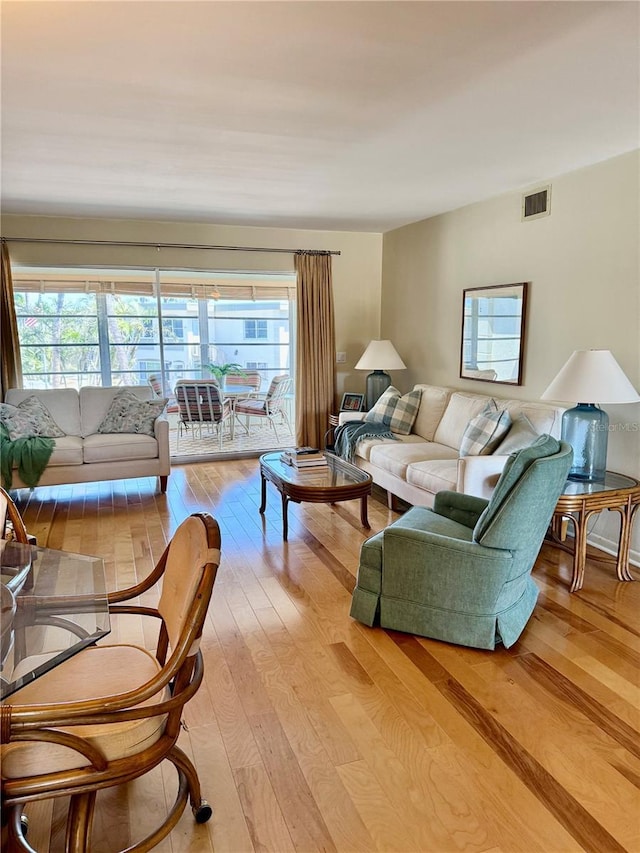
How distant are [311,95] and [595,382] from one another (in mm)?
2144

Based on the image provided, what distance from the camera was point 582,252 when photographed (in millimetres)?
3742

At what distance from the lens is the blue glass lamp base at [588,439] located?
130 inches

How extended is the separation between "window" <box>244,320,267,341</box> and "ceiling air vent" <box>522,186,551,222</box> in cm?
368

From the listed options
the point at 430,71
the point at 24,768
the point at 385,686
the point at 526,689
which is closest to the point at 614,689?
the point at 526,689

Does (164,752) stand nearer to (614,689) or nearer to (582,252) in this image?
(614,689)

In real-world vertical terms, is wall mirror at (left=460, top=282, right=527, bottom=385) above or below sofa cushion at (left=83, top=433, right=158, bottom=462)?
above

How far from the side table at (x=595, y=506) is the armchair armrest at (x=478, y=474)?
48 centimetres

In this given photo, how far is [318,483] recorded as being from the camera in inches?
152

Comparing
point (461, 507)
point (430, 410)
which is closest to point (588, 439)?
point (461, 507)

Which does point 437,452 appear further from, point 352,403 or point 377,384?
point 352,403

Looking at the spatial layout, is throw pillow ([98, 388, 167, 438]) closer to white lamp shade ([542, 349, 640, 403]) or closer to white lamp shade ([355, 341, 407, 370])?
white lamp shade ([355, 341, 407, 370])

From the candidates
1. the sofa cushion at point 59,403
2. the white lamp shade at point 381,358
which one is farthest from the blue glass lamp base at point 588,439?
the sofa cushion at point 59,403

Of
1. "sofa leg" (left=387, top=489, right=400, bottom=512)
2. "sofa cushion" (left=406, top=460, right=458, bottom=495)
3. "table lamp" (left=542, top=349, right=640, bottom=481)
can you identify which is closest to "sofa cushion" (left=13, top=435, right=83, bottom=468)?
"sofa leg" (left=387, top=489, right=400, bottom=512)

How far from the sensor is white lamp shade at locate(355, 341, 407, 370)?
5.75 m
